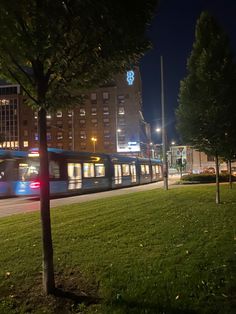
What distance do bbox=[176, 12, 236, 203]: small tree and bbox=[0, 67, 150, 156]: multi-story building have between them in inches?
4275

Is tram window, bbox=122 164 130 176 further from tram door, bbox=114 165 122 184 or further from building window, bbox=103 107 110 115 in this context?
building window, bbox=103 107 110 115

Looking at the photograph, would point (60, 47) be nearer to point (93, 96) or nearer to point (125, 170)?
point (125, 170)

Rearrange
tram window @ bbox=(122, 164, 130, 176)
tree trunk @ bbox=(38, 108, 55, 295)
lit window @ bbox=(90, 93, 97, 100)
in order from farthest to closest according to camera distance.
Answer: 1. lit window @ bbox=(90, 93, 97, 100)
2. tram window @ bbox=(122, 164, 130, 176)
3. tree trunk @ bbox=(38, 108, 55, 295)

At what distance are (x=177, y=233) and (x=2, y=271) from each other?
13.4 ft

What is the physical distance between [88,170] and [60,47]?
24.3 m

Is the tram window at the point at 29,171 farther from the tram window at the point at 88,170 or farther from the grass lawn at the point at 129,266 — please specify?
the grass lawn at the point at 129,266

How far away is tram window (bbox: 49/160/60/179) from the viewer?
82.6 ft

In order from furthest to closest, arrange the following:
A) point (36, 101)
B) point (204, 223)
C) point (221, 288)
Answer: point (204, 223) → point (36, 101) → point (221, 288)

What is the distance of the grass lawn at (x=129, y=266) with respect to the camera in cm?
512

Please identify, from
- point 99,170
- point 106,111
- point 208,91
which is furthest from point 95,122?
point 208,91

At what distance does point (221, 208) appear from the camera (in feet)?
44.5

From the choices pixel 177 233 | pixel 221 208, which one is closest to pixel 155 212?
pixel 221 208

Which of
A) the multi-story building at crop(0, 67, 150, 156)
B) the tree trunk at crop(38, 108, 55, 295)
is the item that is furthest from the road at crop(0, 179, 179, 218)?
the multi-story building at crop(0, 67, 150, 156)

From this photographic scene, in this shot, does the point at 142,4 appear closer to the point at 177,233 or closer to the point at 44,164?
the point at 44,164
